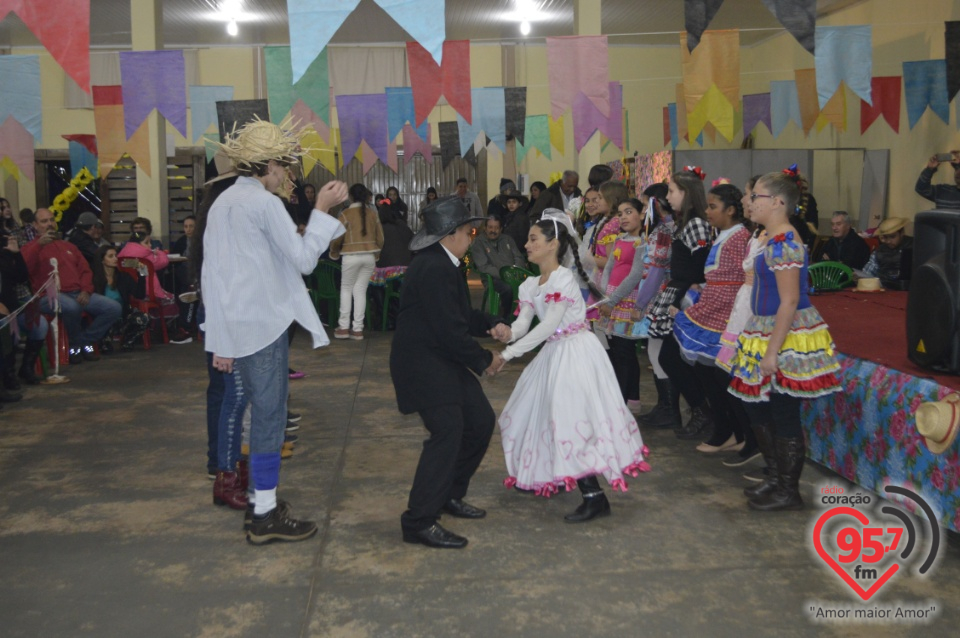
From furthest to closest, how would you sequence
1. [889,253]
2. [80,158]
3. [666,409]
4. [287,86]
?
[80,158] → [287,86] → [889,253] → [666,409]

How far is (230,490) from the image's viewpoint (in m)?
3.91

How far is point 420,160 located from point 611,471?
48.5 feet

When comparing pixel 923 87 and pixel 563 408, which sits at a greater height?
pixel 923 87

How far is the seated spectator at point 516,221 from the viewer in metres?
9.43

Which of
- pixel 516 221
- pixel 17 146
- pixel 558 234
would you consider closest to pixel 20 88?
pixel 17 146

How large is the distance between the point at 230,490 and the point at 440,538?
108 centimetres

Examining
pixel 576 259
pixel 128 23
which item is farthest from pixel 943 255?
pixel 128 23

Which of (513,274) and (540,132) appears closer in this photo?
(513,274)

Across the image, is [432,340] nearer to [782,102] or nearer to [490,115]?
[490,115]

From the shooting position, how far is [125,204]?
15.5 meters

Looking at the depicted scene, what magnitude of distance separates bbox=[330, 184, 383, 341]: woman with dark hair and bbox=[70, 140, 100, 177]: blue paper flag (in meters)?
6.97

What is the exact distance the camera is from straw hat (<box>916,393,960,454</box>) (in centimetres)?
318

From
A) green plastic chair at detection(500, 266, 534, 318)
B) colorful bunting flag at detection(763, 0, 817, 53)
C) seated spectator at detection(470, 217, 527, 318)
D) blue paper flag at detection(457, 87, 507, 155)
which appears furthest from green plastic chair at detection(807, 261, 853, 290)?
blue paper flag at detection(457, 87, 507, 155)

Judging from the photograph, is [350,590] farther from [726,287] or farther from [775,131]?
[775,131]
